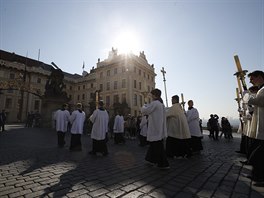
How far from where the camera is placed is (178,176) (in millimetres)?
3553

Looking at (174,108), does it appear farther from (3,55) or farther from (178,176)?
(3,55)

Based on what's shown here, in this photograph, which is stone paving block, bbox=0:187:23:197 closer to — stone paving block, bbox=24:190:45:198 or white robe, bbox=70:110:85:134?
stone paving block, bbox=24:190:45:198

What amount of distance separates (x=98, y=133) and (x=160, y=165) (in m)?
2.85

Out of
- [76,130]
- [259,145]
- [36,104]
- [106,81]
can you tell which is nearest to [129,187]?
[259,145]

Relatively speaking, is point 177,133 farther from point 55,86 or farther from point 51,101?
point 55,86

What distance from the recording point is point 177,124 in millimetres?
5742

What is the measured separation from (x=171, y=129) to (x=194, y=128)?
5.64 ft

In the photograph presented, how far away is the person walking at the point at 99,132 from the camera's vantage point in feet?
20.1

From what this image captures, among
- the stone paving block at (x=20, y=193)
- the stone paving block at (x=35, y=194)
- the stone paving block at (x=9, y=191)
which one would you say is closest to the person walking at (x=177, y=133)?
the stone paving block at (x=35, y=194)

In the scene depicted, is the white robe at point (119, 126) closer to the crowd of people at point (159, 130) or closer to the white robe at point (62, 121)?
the crowd of people at point (159, 130)

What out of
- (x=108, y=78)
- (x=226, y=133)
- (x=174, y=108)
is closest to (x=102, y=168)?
(x=174, y=108)

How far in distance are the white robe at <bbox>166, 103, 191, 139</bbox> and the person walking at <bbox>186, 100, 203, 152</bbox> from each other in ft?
4.06

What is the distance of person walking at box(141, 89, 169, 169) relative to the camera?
4296 mm

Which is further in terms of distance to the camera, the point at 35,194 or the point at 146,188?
the point at 146,188
